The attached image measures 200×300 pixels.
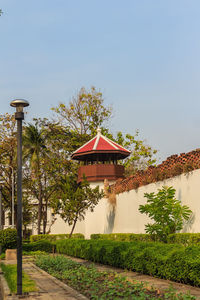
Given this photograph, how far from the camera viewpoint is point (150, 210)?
16875 millimetres

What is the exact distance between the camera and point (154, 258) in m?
12.0

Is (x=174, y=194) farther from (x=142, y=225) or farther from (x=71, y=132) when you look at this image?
(x=71, y=132)

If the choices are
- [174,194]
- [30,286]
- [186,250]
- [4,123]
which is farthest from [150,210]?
[4,123]

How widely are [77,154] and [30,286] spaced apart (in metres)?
21.1

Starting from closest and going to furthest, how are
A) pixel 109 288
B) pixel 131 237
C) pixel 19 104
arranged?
1. pixel 109 288
2. pixel 19 104
3. pixel 131 237

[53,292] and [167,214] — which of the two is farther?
[167,214]

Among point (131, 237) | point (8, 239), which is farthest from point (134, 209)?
point (8, 239)

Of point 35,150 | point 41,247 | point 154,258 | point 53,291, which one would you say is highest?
point 35,150

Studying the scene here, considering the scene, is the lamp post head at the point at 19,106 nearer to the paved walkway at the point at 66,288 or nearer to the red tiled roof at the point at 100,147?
the paved walkway at the point at 66,288

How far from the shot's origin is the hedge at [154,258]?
1013 cm

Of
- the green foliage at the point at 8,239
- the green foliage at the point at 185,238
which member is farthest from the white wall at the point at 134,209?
the green foliage at the point at 8,239

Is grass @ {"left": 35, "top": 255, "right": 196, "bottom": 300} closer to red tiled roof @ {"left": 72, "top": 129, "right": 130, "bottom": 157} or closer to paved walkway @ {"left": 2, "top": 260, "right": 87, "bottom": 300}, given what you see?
paved walkway @ {"left": 2, "top": 260, "right": 87, "bottom": 300}

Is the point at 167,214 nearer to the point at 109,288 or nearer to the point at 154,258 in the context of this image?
the point at 154,258

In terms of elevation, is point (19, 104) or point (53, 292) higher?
point (19, 104)
